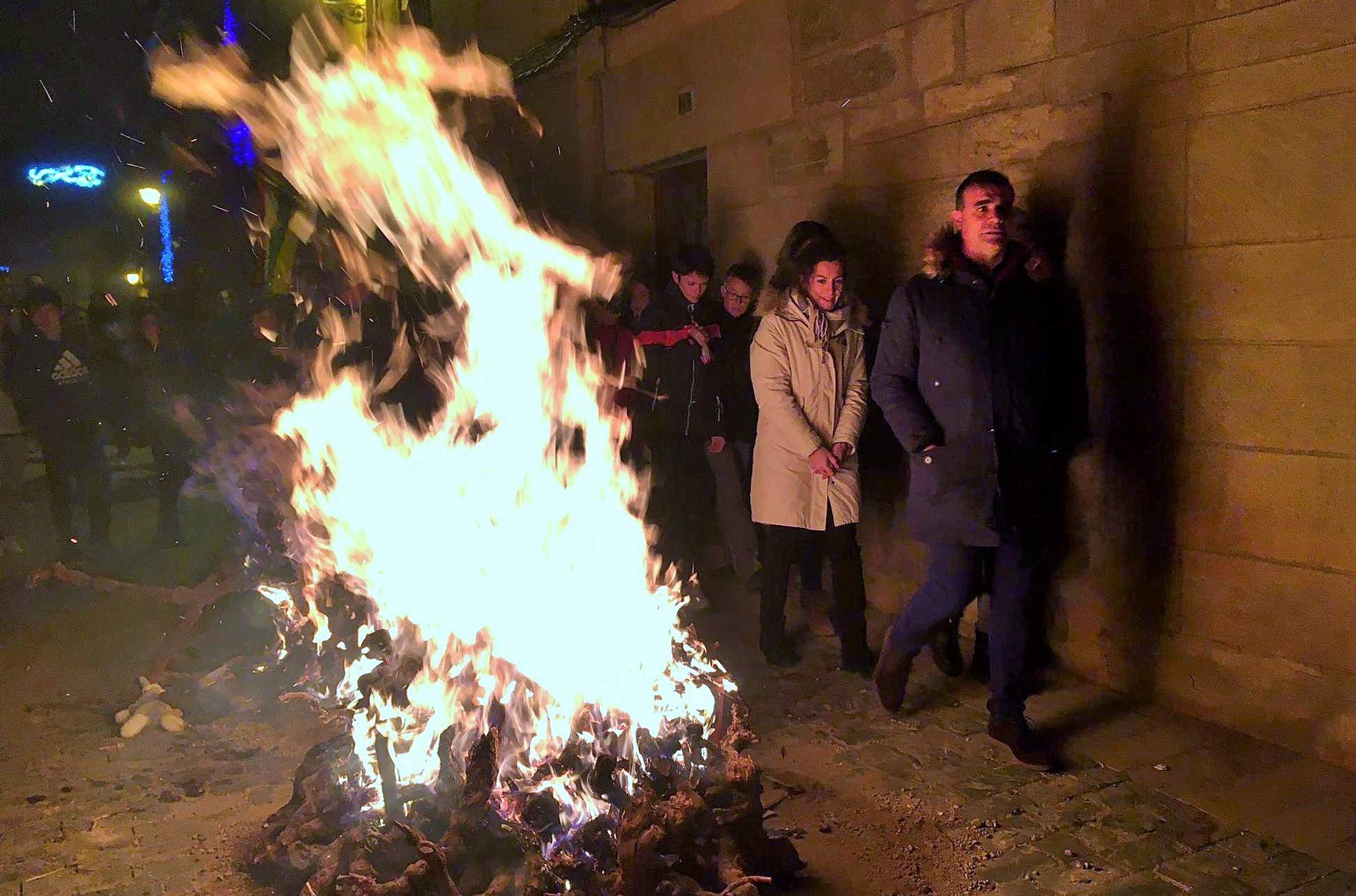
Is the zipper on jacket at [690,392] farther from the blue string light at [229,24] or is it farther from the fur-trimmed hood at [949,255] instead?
the blue string light at [229,24]

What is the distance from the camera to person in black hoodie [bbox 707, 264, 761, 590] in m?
6.61

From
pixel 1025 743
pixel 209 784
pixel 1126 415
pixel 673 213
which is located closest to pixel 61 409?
pixel 673 213

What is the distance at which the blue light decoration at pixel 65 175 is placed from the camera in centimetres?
3966

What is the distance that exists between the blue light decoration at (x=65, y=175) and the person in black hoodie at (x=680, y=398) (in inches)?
1621

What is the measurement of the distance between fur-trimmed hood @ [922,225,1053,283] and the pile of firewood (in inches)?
84.3

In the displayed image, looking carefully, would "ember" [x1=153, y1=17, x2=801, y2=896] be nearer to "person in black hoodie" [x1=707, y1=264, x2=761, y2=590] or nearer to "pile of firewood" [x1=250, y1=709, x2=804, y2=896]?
"pile of firewood" [x1=250, y1=709, x2=804, y2=896]

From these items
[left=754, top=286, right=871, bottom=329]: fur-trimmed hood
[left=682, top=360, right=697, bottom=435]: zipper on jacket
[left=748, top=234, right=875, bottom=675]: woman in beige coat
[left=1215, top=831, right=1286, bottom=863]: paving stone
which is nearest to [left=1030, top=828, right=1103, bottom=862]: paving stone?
[left=1215, top=831, right=1286, bottom=863]: paving stone

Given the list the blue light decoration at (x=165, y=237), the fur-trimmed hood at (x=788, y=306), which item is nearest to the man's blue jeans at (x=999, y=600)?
the fur-trimmed hood at (x=788, y=306)

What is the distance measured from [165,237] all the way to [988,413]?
42384 millimetres

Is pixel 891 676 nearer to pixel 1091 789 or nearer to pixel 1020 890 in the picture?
pixel 1091 789

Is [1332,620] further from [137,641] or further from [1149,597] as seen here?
[137,641]

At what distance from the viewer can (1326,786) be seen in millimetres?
4059

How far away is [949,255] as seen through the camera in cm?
437

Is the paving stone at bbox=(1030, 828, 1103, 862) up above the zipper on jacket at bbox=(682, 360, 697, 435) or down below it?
below
